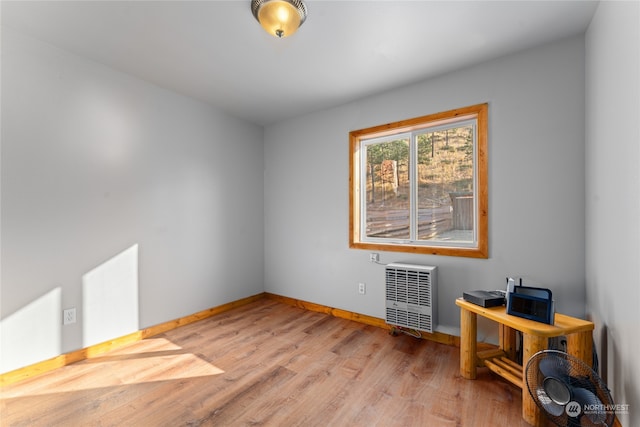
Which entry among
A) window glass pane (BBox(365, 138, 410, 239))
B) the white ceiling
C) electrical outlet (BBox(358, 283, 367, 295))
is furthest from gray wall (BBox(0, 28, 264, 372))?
window glass pane (BBox(365, 138, 410, 239))

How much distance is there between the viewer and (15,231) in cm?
206

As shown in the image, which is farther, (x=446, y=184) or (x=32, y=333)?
(x=446, y=184)

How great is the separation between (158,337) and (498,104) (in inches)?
154

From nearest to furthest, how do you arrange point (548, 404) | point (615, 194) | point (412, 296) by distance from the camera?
point (548, 404)
point (615, 194)
point (412, 296)

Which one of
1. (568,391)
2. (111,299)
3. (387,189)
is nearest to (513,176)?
(387,189)

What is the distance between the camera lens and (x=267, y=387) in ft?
6.55

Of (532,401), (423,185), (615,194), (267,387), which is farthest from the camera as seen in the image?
(423,185)

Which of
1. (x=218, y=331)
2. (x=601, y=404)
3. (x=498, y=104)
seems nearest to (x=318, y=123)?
(x=498, y=104)

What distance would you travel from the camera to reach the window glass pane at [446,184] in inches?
104

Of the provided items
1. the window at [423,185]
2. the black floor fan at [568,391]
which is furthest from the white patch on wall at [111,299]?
the black floor fan at [568,391]

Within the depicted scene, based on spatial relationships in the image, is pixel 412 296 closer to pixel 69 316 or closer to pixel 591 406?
pixel 591 406

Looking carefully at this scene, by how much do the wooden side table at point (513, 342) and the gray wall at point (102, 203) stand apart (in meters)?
2.79

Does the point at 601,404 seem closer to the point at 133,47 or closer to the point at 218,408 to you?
the point at 218,408

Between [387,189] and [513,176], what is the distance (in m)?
1.20
